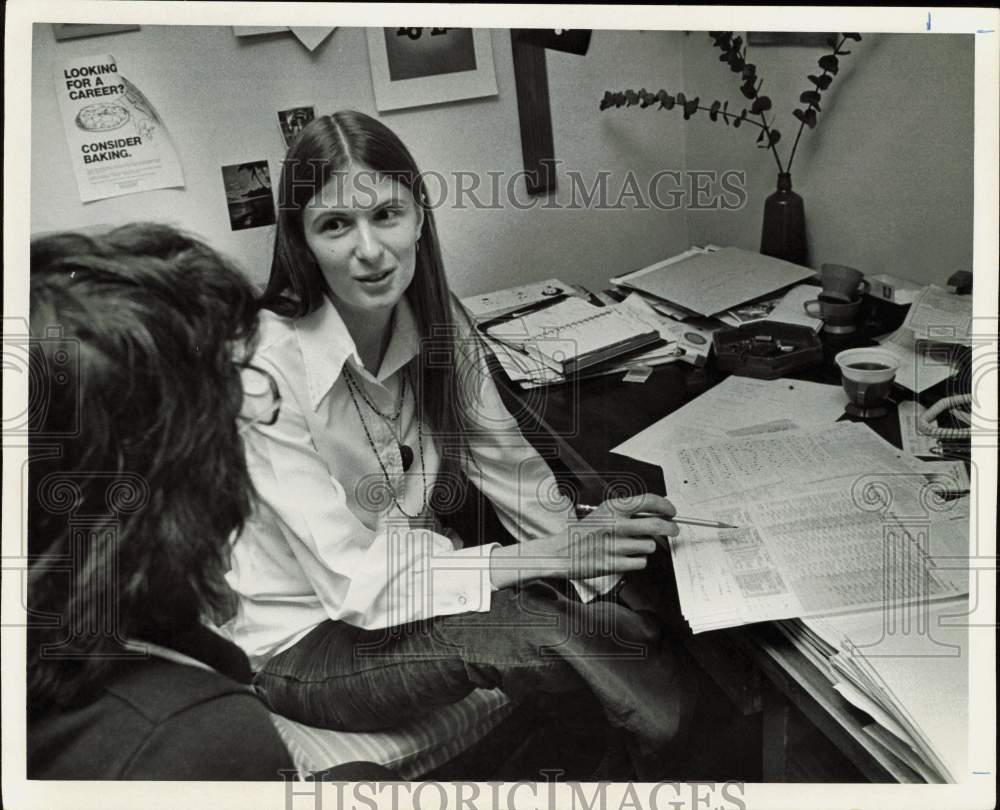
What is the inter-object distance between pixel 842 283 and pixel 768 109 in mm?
236

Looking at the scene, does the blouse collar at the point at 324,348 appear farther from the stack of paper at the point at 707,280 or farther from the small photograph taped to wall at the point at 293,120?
the stack of paper at the point at 707,280

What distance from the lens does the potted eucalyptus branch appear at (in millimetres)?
1089

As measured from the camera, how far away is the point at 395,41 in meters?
1.03

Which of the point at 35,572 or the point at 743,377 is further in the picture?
the point at 743,377

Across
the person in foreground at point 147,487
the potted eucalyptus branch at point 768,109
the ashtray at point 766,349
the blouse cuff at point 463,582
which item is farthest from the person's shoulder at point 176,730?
the potted eucalyptus branch at point 768,109

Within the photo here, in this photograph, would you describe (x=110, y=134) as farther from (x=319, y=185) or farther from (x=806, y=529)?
(x=806, y=529)

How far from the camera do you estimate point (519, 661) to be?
1007 millimetres

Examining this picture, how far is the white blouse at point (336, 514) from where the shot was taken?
0.99 meters

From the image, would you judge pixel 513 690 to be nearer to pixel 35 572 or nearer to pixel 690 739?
pixel 690 739

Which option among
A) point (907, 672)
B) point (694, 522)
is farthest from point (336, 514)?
point (907, 672)

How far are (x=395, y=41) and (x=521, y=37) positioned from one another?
0.14m

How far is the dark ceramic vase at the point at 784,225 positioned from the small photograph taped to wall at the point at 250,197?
0.61 meters

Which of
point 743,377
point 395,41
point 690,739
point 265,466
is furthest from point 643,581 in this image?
point 395,41

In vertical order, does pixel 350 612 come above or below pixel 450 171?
below
